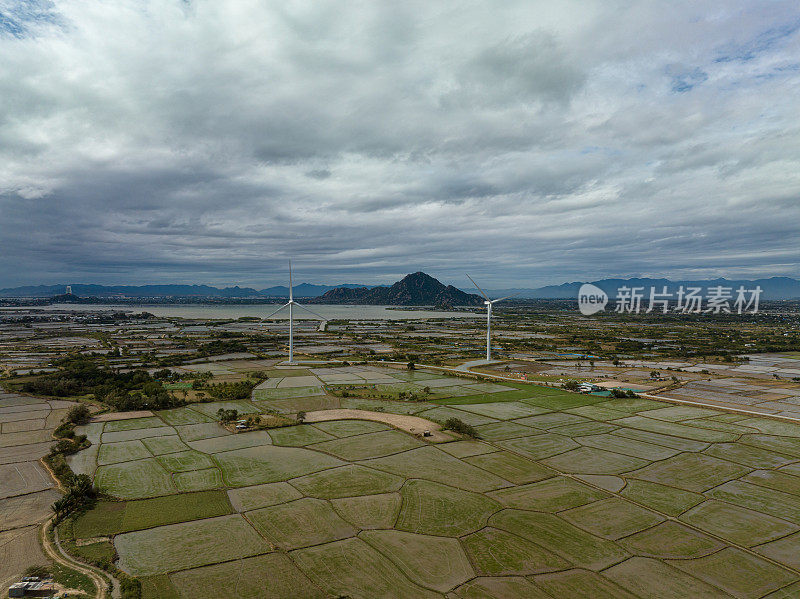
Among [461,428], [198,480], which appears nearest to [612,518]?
[461,428]

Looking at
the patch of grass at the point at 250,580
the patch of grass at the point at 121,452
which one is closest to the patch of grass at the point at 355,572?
the patch of grass at the point at 250,580

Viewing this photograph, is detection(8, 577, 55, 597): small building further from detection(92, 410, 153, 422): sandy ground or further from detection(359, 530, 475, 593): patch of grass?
detection(92, 410, 153, 422): sandy ground

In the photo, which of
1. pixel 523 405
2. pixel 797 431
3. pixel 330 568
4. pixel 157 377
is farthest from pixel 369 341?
pixel 330 568

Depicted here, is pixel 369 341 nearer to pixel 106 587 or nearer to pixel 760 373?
pixel 760 373

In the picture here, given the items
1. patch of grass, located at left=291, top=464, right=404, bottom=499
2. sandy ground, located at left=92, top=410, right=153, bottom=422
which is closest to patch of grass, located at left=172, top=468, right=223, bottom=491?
patch of grass, located at left=291, top=464, right=404, bottom=499

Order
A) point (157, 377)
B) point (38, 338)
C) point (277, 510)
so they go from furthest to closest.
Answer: point (38, 338), point (157, 377), point (277, 510)

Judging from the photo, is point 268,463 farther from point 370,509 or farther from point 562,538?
point 562,538

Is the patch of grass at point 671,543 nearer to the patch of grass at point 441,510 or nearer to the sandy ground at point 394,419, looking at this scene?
the patch of grass at point 441,510
